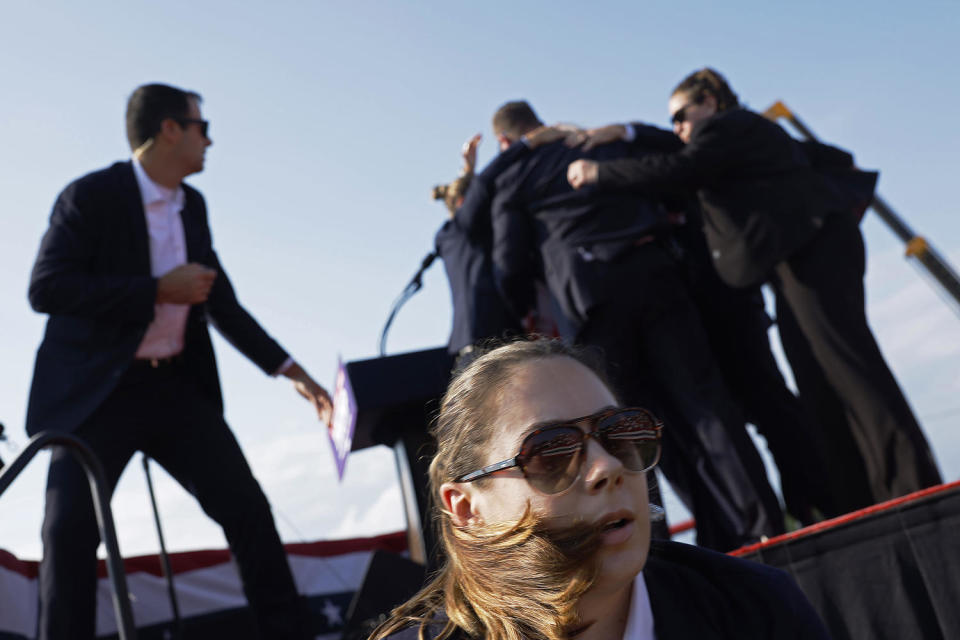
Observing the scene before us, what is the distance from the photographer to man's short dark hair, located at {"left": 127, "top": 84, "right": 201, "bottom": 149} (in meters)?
3.48

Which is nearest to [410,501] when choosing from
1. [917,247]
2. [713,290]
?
[713,290]

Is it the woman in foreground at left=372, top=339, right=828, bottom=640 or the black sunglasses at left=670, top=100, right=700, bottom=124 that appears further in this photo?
the black sunglasses at left=670, top=100, right=700, bottom=124

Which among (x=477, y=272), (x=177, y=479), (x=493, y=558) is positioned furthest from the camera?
(x=477, y=272)

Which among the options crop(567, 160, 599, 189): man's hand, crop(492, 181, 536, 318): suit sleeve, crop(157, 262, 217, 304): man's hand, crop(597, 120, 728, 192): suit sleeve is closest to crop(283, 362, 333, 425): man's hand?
crop(157, 262, 217, 304): man's hand

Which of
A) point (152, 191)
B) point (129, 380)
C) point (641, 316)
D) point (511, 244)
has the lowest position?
point (641, 316)

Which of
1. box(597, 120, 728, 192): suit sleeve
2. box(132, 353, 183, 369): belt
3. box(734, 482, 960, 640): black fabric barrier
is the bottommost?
box(734, 482, 960, 640): black fabric barrier

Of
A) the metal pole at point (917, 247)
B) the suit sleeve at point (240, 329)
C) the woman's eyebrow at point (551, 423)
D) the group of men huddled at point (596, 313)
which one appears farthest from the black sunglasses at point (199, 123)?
the metal pole at point (917, 247)

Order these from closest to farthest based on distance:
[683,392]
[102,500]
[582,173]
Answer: [102,500] < [683,392] < [582,173]

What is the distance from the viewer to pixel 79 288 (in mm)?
2963

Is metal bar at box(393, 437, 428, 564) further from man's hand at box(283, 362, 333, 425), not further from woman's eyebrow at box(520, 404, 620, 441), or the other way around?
woman's eyebrow at box(520, 404, 620, 441)

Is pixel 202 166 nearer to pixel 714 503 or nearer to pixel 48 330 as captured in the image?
pixel 48 330

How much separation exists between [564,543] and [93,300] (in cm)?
211

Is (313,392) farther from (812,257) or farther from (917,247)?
(917,247)

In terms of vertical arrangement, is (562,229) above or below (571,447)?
above
